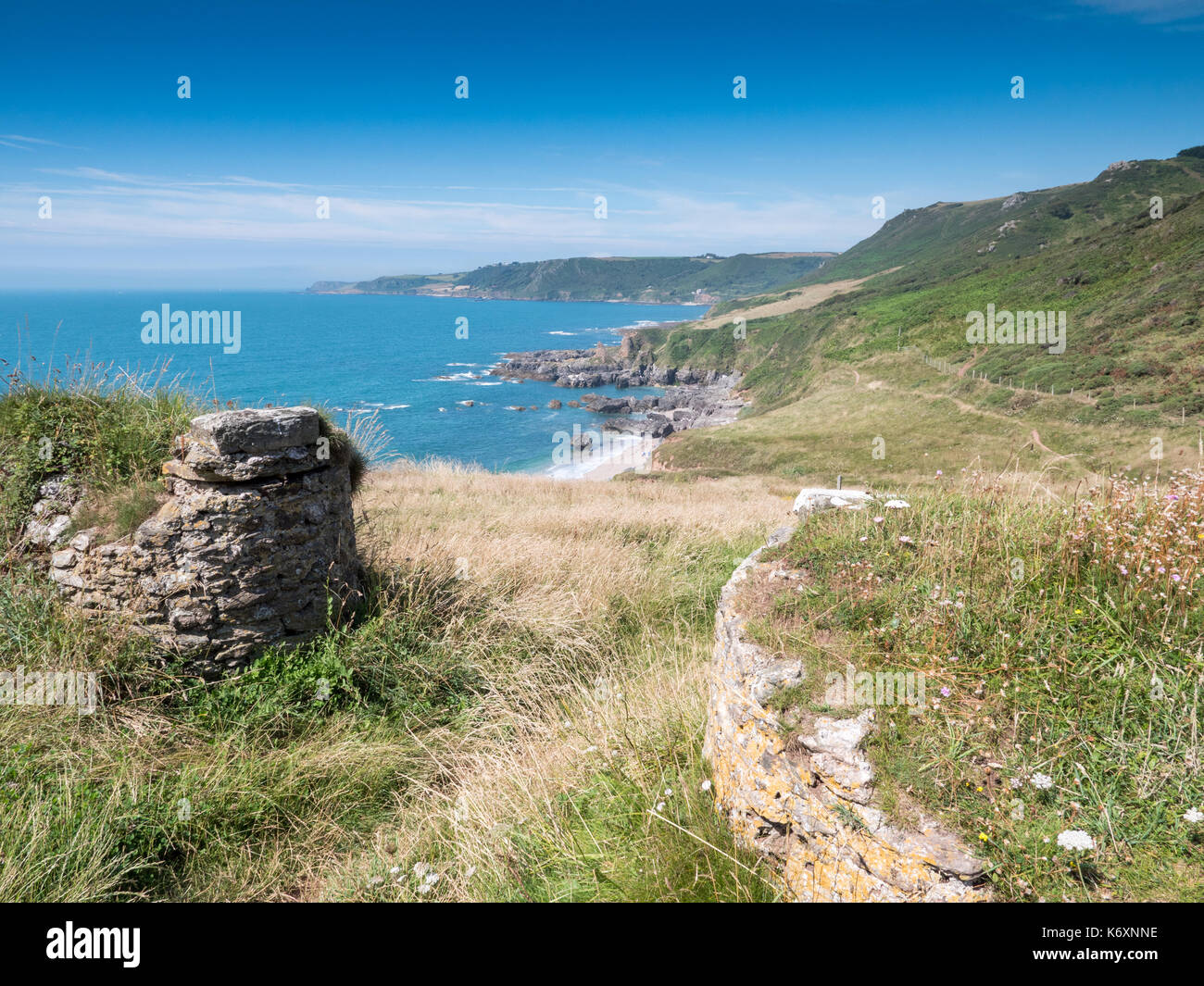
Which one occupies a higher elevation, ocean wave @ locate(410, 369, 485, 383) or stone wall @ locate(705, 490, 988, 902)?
ocean wave @ locate(410, 369, 485, 383)

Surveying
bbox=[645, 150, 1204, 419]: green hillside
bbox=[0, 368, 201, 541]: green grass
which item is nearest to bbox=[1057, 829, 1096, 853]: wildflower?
bbox=[0, 368, 201, 541]: green grass

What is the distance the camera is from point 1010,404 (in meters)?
50.4

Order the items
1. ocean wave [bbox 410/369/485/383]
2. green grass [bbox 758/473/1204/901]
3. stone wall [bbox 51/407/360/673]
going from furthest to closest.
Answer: ocean wave [bbox 410/369/485/383]
stone wall [bbox 51/407/360/673]
green grass [bbox 758/473/1204/901]

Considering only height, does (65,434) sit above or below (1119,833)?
above

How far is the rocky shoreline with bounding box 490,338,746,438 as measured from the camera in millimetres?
80375

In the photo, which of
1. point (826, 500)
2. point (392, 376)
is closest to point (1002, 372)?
point (826, 500)

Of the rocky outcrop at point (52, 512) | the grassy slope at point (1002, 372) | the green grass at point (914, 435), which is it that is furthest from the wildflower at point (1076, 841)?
the green grass at point (914, 435)

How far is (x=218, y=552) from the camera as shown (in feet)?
17.0

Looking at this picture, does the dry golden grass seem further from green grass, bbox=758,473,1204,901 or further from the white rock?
the white rock

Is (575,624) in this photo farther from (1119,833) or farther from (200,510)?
(1119,833)

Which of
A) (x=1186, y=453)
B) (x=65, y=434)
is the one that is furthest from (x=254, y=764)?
(x=1186, y=453)

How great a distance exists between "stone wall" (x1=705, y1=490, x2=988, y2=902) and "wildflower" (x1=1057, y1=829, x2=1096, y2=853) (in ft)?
1.01

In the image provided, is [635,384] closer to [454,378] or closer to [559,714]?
[454,378]

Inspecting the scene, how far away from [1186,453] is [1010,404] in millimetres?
17750
